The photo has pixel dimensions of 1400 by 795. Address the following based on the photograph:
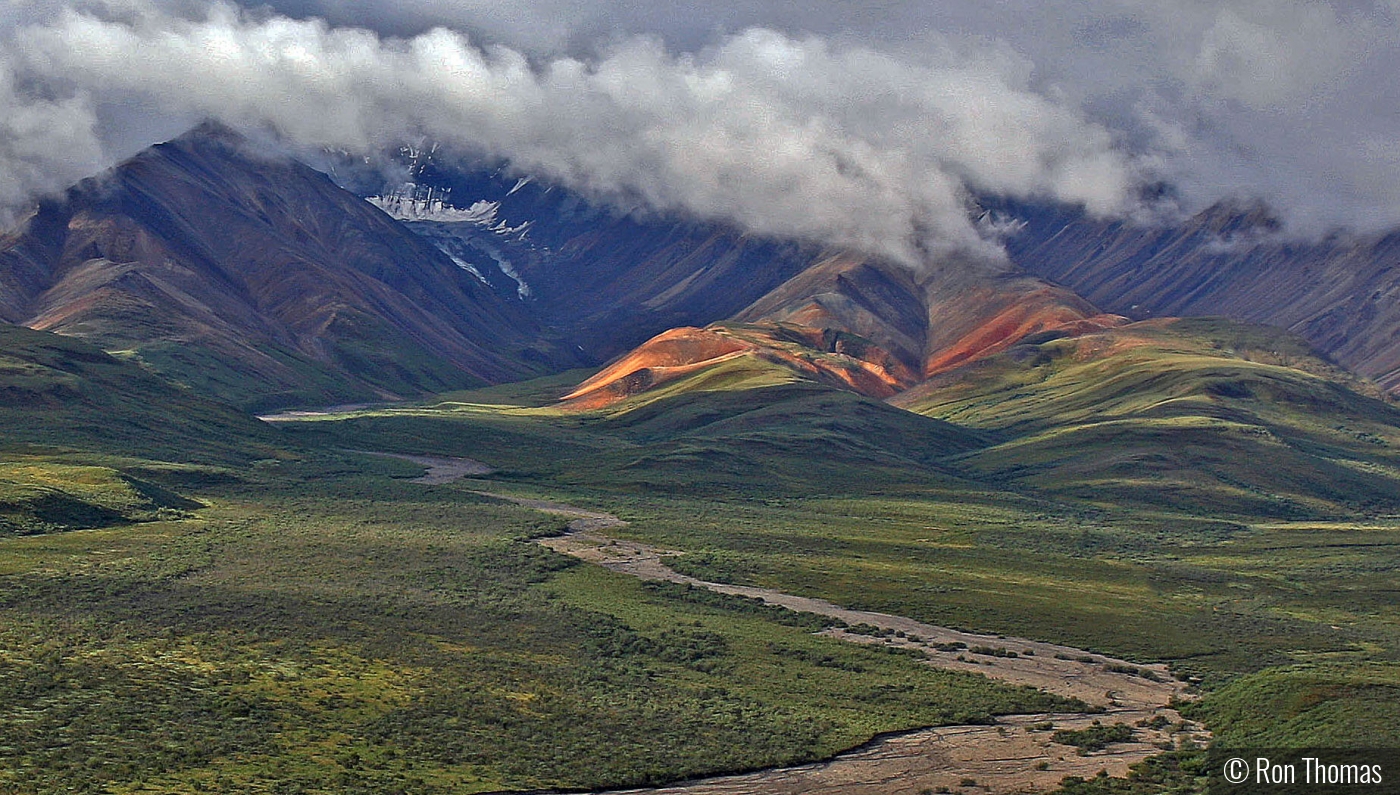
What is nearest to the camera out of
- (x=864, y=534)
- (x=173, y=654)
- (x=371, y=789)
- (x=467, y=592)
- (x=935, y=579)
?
(x=371, y=789)

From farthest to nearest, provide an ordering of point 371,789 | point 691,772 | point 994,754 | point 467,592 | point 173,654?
point 467,592 < point 173,654 < point 994,754 < point 691,772 < point 371,789

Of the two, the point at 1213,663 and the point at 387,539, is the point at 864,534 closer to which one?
the point at 387,539

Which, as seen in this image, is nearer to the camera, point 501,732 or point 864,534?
point 501,732

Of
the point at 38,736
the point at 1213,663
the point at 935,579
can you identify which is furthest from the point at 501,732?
the point at 935,579

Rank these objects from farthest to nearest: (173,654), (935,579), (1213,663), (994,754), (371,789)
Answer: (935,579) → (1213,663) → (173,654) → (994,754) → (371,789)

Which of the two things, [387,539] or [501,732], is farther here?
[387,539]

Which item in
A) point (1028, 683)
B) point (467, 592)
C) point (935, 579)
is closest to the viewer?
point (1028, 683)

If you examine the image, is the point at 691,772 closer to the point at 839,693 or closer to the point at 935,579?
the point at 839,693

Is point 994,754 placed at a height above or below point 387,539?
below

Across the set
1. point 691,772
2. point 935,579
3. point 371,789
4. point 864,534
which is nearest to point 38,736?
point 371,789
